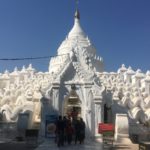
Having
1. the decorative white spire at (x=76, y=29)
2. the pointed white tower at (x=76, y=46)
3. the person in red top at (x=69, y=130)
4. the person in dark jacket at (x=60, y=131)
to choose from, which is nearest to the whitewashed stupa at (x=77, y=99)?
the person in red top at (x=69, y=130)

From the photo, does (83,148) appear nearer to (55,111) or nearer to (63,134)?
(63,134)

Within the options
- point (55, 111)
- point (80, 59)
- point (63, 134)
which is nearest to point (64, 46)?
point (80, 59)

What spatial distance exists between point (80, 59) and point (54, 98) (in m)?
3.46

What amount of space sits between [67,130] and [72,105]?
566 cm

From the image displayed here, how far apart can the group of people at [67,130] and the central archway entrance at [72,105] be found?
3.91 meters

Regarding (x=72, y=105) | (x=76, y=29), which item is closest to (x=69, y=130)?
(x=72, y=105)

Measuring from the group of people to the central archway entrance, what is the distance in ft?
12.8

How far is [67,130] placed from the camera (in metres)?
18.1

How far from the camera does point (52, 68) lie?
3988cm

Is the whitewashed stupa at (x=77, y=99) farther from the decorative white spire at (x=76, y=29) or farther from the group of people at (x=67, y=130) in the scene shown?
the decorative white spire at (x=76, y=29)

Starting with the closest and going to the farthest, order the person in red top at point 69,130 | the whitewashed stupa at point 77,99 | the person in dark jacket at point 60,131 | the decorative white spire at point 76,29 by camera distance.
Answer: the person in dark jacket at point 60,131 < the person in red top at point 69,130 < the whitewashed stupa at point 77,99 < the decorative white spire at point 76,29

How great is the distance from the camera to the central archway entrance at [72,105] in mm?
22938

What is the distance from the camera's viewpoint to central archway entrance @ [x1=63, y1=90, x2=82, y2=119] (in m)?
22.9

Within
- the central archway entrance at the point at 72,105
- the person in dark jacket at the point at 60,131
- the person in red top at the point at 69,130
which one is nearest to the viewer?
the person in dark jacket at the point at 60,131
